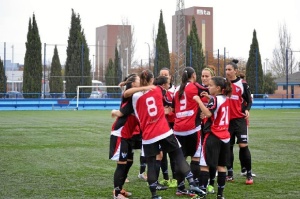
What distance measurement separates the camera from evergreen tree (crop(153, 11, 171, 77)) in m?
47.4

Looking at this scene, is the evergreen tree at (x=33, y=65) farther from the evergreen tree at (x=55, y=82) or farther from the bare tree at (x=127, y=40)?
the bare tree at (x=127, y=40)

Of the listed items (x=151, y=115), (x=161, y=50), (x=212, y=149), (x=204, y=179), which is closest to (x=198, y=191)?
(x=204, y=179)

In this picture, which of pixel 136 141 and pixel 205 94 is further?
pixel 136 141

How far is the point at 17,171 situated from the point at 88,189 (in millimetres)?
2297

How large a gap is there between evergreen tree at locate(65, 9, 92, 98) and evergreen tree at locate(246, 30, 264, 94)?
13.2 meters

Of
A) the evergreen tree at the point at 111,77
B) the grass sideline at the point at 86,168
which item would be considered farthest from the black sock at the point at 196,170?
the evergreen tree at the point at 111,77

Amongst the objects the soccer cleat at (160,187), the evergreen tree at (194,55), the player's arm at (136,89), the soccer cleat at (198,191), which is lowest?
the soccer cleat at (160,187)

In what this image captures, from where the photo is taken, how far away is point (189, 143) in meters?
8.50

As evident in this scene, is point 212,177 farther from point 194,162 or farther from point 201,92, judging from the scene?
point 201,92

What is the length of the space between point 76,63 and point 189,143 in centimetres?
3783

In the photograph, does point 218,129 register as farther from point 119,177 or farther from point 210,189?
point 119,177

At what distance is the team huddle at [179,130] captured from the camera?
7555 mm

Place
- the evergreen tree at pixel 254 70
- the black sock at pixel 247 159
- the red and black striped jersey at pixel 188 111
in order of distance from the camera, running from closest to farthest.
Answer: the red and black striped jersey at pixel 188 111, the black sock at pixel 247 159, the evergreen tree at pixel 254 70

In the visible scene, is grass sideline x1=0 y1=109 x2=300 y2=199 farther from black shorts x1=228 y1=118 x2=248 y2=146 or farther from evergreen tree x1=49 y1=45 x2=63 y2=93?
evergreen tree x1=49 y1=45 x2=63 y2=93
